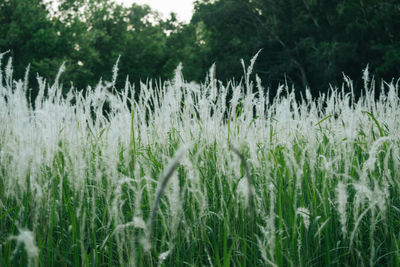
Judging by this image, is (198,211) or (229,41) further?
(229,41)

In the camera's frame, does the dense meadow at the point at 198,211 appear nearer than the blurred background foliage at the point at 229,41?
Yes

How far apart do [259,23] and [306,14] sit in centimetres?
350

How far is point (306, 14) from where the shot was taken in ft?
75.7

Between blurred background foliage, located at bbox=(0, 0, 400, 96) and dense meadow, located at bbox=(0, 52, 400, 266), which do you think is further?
blurred background foliage, located at bbox=(0, 0, 400, 96)

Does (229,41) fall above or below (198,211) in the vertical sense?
above

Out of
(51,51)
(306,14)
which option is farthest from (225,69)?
(51,51)

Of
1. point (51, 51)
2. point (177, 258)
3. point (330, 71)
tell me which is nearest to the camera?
point (177, 258)

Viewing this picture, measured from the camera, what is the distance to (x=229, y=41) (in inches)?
993

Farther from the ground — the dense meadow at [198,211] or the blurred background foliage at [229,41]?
the blurred background foliage at [229,41]

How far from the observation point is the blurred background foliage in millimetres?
19000

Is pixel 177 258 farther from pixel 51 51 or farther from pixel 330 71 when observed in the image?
pixel 51 51

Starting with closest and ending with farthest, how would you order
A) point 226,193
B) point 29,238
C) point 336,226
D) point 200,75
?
point 29,238 < point 336,226 < point 226,193 < point 200,75

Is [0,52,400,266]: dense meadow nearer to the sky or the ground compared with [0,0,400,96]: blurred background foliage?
nearer to the ground

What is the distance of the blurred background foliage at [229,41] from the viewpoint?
62.3 ft
